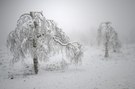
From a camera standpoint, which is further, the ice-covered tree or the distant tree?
the distant tree

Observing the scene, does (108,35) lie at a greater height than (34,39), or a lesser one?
greater

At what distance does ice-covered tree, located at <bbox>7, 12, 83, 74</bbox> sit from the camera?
14570 mm

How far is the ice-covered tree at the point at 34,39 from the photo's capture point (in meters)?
14.6

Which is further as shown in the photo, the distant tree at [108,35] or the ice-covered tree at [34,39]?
the distant tree at [108,35]

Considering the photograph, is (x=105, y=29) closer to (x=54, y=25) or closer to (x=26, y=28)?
(x=54, y=25)

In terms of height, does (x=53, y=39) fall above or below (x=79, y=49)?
above

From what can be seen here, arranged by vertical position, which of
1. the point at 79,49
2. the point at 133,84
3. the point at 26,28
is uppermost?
the point at 26,28

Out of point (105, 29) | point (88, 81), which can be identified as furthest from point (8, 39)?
point (105, 29)

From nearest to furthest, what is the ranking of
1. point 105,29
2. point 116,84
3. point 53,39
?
point 116,84 < point 53,39 < point 105,29

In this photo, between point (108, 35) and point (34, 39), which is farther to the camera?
point (108, 35)

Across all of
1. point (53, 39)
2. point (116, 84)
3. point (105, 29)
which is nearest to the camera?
point (116, 84)

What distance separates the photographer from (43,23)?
595 inches

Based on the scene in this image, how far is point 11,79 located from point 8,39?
5235 millimetres

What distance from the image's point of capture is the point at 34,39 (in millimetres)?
15016
